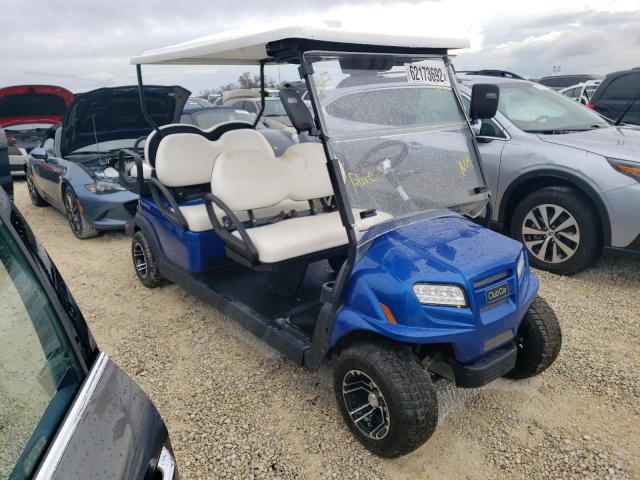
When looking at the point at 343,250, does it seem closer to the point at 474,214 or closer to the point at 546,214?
the point at 474,214

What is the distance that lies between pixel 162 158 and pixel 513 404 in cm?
292

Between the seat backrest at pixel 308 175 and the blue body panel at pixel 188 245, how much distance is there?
0.65 metres

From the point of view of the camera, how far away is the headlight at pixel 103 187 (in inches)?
206

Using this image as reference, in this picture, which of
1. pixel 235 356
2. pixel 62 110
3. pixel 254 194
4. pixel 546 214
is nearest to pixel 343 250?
pixel 254 194

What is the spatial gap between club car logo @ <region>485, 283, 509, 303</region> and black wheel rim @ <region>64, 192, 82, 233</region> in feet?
15.7

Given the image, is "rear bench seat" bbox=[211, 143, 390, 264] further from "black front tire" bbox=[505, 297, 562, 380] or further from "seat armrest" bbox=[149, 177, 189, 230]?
"black front tire" bbox=[505, 297, 562, 380]

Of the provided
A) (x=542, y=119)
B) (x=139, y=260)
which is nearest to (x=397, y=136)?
(x=139, y=260)

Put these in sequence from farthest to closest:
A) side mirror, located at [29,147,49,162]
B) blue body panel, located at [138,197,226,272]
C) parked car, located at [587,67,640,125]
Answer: side mirror, located at [29,147,49,162] < parked car, located at [587,67,640,125] < blue body panel, located at [138,197,226,272]

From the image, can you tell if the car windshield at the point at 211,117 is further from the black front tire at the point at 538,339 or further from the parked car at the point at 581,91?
the parked car at the point at 581,91

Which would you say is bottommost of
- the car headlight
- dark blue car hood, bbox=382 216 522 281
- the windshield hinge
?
the car headlight

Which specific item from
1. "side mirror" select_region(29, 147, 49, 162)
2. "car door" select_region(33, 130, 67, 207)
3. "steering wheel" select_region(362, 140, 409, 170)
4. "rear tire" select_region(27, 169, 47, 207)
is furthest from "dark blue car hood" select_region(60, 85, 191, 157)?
"steering wheel" select_region(362, 140, 409, 170)

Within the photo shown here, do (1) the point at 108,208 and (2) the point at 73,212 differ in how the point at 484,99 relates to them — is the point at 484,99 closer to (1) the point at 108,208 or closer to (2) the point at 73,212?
(1) the point at 108,208

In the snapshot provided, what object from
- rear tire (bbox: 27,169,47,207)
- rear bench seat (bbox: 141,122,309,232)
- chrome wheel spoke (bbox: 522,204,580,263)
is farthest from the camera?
rear tire (bbox: 27,169,47,207)

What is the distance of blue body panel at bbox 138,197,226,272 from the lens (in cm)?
335
